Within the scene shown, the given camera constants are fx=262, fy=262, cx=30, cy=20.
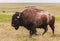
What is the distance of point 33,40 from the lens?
1288cm

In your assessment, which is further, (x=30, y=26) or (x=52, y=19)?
(x=52, y=19)

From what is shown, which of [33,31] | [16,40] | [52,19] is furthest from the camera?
[52,19]

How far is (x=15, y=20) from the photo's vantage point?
56.3 feet

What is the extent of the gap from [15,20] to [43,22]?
6.47 feet

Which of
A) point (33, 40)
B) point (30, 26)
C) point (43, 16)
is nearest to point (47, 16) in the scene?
point (43, 16)

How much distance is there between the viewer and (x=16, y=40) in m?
12.7

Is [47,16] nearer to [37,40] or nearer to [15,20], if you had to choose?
[15,20]

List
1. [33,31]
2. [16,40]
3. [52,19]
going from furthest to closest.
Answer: [52,19], [33,31], [16,40]

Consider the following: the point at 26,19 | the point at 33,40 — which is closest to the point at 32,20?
the point at 26,19

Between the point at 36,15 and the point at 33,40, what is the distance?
4.70 meters

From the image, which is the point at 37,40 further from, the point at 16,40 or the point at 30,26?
the point at 30,26

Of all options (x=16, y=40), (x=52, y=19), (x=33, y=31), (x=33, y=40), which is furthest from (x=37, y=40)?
(x=52, y=19)

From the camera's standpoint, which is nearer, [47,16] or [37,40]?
[37,40]

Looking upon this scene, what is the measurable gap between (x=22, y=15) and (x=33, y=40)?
15.4 feet
